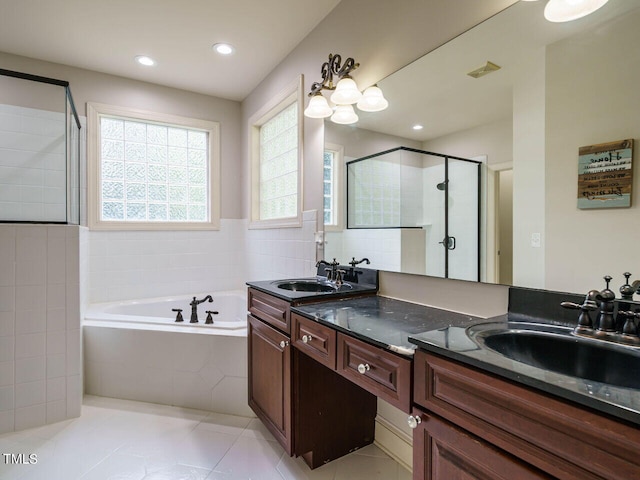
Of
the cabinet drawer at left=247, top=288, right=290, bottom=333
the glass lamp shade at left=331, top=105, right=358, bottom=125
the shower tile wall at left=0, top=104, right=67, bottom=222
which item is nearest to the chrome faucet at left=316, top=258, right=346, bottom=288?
the cabinet drawer at left=247, top=288, right=290, bottom=333

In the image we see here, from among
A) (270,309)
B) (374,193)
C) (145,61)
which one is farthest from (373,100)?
(145,61)

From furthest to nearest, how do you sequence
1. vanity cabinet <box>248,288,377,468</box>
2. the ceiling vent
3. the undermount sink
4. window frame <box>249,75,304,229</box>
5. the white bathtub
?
window frame <box>249,75,304,229</box> → the white bathtub → vanity cabinet <box>248,288,377,468</box> → the ceiling vent → the undermount sink

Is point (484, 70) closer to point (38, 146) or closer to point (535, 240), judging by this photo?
point (535, 240)

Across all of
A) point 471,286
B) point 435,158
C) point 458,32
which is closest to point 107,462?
point 471,286

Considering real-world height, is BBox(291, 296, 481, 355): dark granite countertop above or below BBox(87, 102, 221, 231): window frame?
below

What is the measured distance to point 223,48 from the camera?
8.58 feet

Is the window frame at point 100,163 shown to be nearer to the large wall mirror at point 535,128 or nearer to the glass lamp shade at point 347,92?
Result: the glass lamp shade at point 347,92

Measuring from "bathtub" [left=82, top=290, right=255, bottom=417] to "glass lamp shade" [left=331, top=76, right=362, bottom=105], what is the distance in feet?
5.29

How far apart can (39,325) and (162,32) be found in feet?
7.11

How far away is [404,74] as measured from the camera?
5.52 ft

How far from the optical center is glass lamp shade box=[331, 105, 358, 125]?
6.59ft

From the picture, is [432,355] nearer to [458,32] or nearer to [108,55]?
[458,32]

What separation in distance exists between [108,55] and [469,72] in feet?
9.15

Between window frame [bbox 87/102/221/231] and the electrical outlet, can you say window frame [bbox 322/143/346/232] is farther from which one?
window frame [bbox 87/102/221/231]
